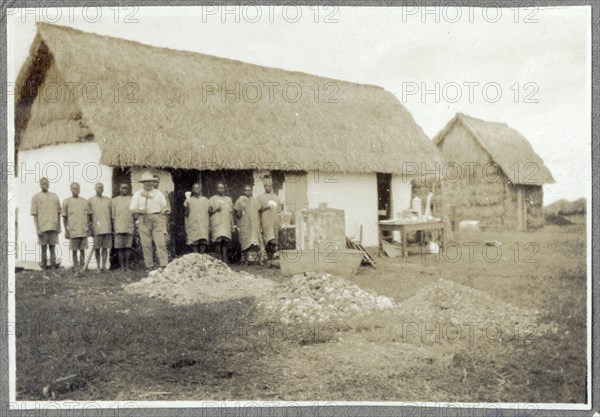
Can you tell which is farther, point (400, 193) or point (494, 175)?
point (400, 193)

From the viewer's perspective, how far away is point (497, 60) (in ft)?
13.1

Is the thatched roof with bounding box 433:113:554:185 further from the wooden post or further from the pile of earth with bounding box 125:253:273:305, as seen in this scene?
the pile of earth with bounding box 125:253:273:305

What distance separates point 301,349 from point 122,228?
2122mm

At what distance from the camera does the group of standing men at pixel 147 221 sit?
14.4 ft

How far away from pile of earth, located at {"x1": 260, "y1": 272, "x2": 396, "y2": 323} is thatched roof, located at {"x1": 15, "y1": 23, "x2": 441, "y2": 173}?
49.6 inches

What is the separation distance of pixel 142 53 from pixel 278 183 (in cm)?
185

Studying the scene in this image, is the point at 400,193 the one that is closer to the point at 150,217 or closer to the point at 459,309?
the point at 459,309

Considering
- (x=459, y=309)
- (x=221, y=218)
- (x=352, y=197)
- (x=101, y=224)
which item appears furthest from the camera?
(x=352, y=197)

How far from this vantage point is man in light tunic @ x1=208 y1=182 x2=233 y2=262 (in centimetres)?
509

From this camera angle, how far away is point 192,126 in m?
4.96

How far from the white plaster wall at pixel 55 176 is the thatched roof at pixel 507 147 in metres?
3.41

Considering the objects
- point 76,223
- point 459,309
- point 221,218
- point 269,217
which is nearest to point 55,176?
point 76,223

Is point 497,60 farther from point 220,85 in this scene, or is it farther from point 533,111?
point 220,85

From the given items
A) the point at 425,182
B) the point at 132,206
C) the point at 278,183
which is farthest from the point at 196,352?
the point at 425,182
